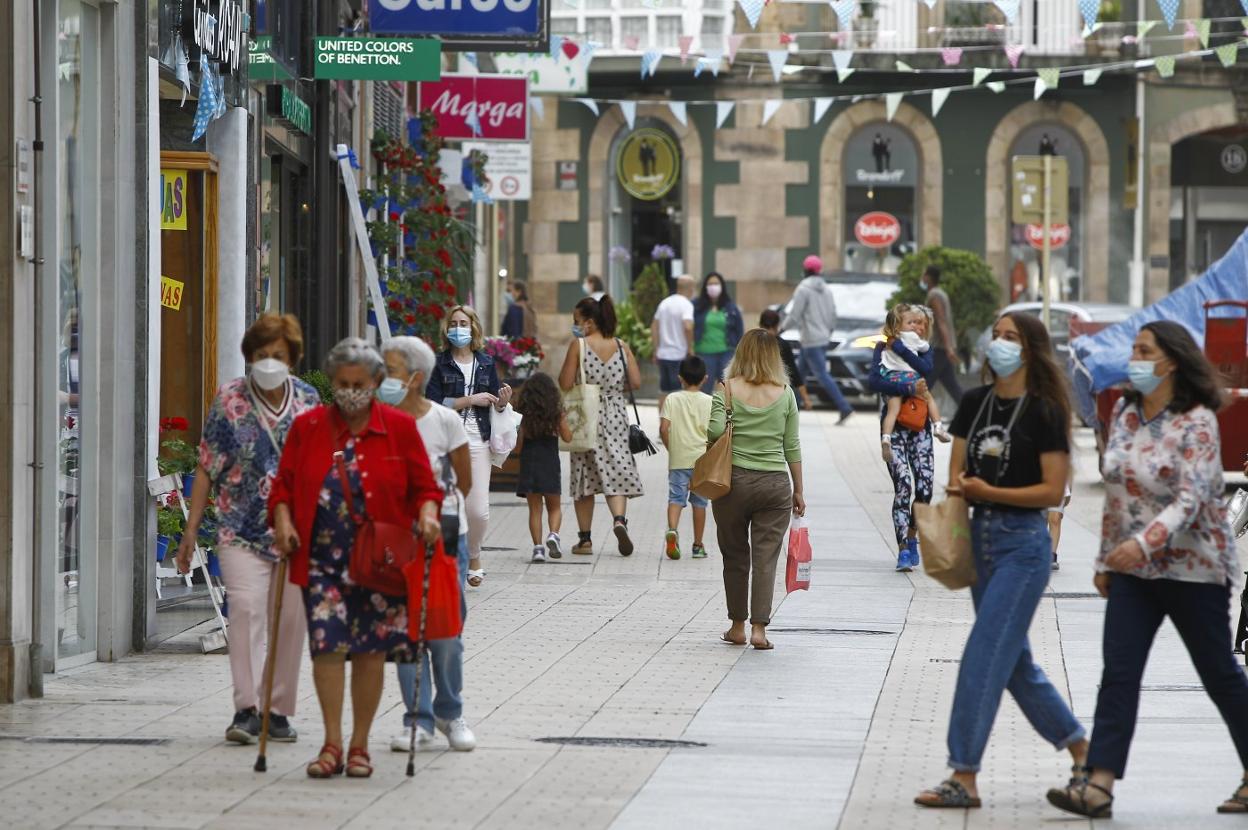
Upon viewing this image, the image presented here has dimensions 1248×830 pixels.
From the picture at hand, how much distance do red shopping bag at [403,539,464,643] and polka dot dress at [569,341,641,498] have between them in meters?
8.23

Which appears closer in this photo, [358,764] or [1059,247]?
[358,764]

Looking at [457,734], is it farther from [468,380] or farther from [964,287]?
[964,287]

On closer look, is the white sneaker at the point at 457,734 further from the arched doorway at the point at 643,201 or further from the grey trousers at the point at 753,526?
the arched doorway at the point at 643,201

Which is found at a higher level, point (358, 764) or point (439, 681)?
point (439, 681)

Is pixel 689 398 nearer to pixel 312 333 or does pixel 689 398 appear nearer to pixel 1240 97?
pixel 312 333

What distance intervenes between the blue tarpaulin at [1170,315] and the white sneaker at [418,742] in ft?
43.6

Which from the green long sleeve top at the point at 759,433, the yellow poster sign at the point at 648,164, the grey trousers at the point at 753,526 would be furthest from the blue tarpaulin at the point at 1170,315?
the yellow poster sign at the point at 648,164

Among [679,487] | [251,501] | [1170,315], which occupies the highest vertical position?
[1170,315]

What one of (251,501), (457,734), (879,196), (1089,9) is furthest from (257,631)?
(879,196)

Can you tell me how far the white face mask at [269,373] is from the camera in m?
8.58

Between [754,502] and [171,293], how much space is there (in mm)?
3548

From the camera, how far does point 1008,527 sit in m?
7.41

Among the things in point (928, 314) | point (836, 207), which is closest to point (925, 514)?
point (928, 314)

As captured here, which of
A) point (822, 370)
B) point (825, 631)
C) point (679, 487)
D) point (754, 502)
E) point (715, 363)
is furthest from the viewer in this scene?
point (822, 370)
